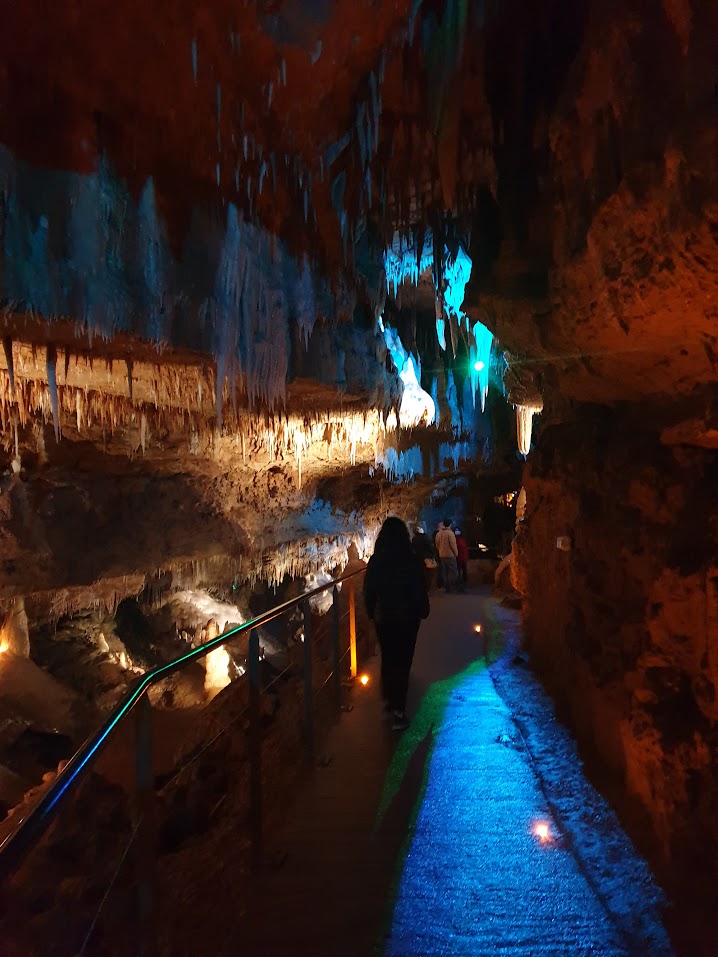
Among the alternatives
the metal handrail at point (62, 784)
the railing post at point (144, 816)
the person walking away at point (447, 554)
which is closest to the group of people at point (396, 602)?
the metal handrail at point (62, 784)

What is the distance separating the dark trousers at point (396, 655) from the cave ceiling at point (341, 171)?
2229 millimetres

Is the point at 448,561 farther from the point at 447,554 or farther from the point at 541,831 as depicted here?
the point at 541,831

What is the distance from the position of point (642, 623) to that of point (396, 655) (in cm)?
175

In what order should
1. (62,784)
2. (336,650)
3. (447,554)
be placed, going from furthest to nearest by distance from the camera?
1. (447,554)
2. (336,650)
3. (62,784)

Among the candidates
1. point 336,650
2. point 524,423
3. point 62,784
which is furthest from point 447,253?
point 62,784

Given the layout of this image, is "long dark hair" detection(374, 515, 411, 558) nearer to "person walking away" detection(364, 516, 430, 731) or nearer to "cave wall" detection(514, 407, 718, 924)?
"person walking away" detection(364, 516, 430, 731)

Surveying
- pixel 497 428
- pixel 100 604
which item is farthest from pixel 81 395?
pixel 497 428

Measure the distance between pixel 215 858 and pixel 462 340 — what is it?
10242 mm

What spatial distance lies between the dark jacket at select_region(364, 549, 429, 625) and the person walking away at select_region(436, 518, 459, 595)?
6373 mm

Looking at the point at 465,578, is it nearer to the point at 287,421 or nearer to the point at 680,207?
the point at 287,421

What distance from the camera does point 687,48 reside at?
2.58 m

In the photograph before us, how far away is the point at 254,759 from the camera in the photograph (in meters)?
2.78

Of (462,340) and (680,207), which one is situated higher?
(462,340)

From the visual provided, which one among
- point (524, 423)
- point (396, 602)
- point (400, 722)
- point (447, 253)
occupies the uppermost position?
point (447, 253)
